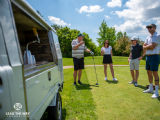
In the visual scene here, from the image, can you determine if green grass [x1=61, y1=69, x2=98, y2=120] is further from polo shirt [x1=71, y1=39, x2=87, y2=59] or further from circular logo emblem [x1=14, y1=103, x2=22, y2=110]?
circular logo emblem [x1=14, y1=103, x2=22, y2=110]

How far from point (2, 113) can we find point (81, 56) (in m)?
4.51

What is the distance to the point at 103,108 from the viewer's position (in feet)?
10.6

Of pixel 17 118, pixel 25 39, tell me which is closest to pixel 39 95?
pixel 17 118

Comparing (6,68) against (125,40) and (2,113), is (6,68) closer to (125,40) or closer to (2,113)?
(2,113)

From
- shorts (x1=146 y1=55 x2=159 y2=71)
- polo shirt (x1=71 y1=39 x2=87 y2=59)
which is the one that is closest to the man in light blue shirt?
shorts (x1=146 y1=55 x2=159 y2=71)

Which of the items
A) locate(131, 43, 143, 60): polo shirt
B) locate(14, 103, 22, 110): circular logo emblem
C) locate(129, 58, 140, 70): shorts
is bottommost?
locate(129, 58, 140, 70): shorts

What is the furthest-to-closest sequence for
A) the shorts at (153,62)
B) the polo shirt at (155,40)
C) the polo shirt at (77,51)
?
the polo shirt at (77,51)
the shorts at (153,62)
the polo shirt at (155,40)

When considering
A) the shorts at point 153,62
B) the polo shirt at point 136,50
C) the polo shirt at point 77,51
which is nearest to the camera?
the shorts at point 153,62
